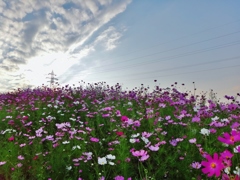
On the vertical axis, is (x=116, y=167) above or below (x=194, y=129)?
below

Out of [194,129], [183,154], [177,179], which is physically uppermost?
[194,129]

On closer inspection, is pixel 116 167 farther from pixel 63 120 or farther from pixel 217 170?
pixel 63 120

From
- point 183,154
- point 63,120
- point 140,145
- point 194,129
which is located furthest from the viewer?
point 63,120

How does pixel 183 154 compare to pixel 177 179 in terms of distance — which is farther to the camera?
pixel 183 154

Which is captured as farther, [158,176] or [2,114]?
[2,114]

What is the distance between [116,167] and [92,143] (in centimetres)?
90

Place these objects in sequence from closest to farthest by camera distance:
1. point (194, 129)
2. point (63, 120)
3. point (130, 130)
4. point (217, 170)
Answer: point (217, 170) < point (194, 129) < point (130, 130) < point (63, 120)

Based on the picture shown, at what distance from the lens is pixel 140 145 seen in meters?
3.53

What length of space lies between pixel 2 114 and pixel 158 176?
488cm

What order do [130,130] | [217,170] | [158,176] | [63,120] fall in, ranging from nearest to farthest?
1. [217,170]
2. [158,176]
3. [130,130]
4. [63,120]

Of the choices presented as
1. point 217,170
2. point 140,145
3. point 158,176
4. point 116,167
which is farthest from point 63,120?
point 217,170

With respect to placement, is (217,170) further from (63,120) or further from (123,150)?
(63,120)

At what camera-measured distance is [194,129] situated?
10.7ft

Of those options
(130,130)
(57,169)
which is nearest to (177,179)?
(130,130)
